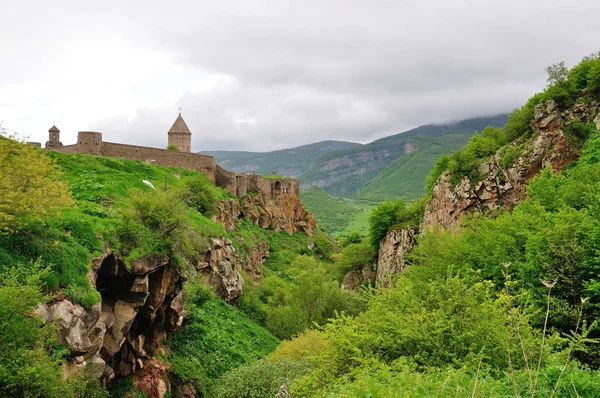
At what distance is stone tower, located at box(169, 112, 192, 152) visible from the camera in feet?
253

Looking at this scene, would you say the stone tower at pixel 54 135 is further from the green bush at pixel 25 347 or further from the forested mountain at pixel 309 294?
the green bush at pixel 25 347

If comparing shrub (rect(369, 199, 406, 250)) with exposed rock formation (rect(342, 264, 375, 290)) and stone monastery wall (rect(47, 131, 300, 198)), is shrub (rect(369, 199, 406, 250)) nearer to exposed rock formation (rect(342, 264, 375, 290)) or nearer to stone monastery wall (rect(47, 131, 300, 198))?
exposed rock formation (rect(342, 264, 375, 290))

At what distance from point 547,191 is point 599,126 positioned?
10916 mm

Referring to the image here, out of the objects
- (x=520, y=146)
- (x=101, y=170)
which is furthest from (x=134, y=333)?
(x=520, y=146)

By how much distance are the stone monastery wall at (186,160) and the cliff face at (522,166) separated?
3116 cm

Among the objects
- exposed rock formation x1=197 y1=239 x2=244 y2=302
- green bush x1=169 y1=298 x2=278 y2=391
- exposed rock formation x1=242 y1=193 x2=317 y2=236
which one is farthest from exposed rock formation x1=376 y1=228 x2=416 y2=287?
exposed rock formation x1=242 y1=193 x2=317 y2=236

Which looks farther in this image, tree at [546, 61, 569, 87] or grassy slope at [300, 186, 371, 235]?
grassy slope at [300, 186, 371, 235]

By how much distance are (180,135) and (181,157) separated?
2396 cm

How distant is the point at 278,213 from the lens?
71438 mm

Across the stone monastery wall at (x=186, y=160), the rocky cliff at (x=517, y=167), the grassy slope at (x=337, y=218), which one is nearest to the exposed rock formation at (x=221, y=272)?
the rocky cliff at (x=517, y=167)

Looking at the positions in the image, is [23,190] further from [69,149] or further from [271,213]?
[271,213]

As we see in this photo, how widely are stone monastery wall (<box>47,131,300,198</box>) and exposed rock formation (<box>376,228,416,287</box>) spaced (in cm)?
2285

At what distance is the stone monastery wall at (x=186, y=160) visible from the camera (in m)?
46.9

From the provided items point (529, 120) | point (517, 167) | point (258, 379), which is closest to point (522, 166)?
point (517, 167)
